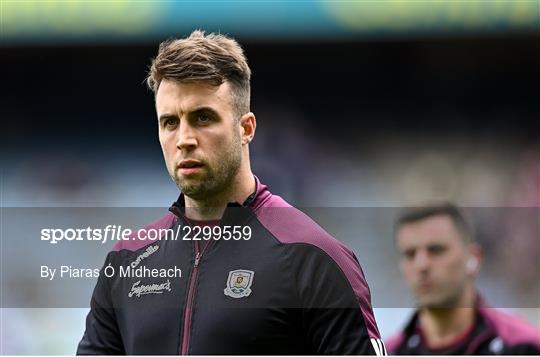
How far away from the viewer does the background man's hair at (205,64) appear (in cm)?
234

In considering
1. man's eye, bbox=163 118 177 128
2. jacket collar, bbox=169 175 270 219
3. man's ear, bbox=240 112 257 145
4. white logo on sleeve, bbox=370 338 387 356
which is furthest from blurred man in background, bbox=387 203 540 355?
man's eye, bbox=163 118 177 128

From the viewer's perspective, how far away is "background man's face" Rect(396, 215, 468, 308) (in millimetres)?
2463

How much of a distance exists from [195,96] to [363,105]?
530mm

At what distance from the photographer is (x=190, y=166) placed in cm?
233

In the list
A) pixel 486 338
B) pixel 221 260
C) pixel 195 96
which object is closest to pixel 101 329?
pixel 221 260

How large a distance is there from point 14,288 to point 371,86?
1.30m

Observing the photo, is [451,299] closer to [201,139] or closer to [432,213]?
[432,213]

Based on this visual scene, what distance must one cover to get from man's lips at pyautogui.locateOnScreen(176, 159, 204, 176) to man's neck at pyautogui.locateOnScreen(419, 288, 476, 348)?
0.83m

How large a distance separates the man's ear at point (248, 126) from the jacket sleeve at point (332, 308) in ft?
1.31

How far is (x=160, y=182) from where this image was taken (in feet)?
8.16

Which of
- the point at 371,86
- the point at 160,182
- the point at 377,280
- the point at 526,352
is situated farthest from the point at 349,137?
the point at 526,352

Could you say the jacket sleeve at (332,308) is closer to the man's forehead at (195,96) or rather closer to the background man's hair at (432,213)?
the background man's hair at (432,213)

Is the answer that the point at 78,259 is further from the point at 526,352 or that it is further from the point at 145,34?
the point at 526,352

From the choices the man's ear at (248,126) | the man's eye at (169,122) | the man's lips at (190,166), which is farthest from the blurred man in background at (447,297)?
the man's eye at (169,122)
